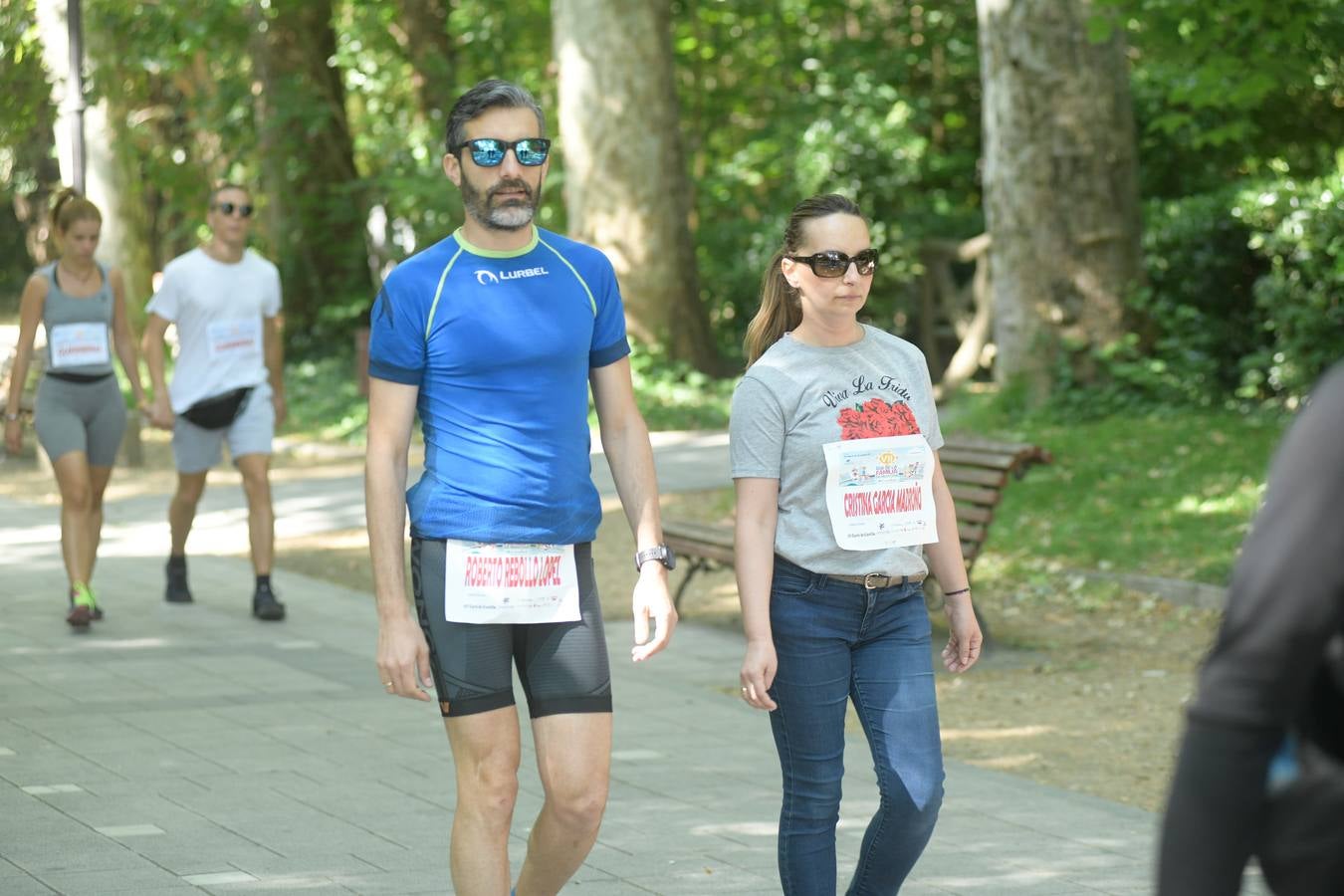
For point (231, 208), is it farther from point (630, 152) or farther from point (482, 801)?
point (630, 152)

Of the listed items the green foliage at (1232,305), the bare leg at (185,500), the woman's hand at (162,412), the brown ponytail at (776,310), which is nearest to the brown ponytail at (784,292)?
the brown ponytail at (776,310)

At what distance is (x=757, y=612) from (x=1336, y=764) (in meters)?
2.26

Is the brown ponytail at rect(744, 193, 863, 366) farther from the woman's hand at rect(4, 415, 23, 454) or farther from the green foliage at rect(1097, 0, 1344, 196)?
the green foliage at rect(1097, 0, 1344, 196)

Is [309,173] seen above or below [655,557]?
above

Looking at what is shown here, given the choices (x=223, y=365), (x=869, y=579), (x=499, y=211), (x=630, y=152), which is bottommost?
(x=869, y=579)

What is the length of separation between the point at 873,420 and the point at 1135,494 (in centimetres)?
828

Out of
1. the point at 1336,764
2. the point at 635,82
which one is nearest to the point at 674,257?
the point at 635,82

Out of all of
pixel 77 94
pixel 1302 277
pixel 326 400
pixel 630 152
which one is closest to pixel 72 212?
pixel 77 94

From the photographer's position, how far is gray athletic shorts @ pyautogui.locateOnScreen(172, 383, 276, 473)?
947 cm

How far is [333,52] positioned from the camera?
1045 inches

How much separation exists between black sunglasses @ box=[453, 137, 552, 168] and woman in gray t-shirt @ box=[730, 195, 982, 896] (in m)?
0.66

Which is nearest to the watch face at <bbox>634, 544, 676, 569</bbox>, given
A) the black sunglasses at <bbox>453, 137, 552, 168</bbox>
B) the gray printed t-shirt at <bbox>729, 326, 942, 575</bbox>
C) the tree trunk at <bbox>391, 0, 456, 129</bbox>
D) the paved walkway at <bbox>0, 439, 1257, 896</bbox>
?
the gray printed t-shirt at <bbox>729, 326, 942, 575</bbox>

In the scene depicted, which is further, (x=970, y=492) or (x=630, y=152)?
(x=630, y=152)

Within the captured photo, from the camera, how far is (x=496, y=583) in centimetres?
396
